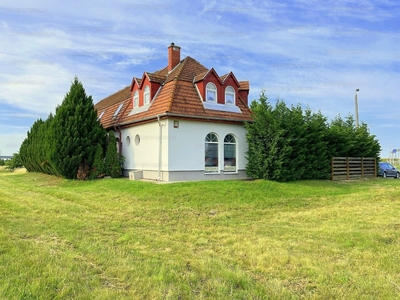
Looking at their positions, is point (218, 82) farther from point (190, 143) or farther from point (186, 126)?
point (190, 143)

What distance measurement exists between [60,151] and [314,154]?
47.8 feet

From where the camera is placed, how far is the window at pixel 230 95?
1745 centimetres

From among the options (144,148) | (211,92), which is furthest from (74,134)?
(211,92)

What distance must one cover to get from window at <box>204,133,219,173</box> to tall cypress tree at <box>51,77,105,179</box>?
658cm

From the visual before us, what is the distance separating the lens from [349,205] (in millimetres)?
10977

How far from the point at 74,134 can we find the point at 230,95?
919 cm

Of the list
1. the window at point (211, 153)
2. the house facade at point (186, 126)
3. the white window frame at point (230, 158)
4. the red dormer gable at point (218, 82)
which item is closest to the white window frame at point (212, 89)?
the house facade at point (186, 126)

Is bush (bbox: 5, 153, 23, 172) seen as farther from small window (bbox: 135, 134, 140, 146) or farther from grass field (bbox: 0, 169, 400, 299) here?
grass field (bbox: 0, 169, 400, 299)

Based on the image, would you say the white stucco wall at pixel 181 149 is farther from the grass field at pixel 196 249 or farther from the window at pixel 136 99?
the grass field at pixel 196 249

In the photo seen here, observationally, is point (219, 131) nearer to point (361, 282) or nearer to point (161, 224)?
point (161, 224)

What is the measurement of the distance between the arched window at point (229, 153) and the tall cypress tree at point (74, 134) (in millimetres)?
7475

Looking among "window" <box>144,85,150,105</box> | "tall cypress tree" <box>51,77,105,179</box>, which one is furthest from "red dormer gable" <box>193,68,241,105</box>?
"tall cypress tree" <box>51,77,105,179</box>

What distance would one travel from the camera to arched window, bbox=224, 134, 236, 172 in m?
16.7

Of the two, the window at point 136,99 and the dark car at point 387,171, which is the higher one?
the window at point 136,99
